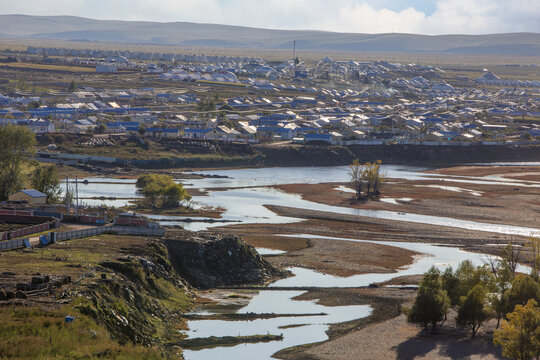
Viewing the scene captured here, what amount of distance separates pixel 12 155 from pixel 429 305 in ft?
104

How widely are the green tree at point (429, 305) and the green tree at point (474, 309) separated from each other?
0.70 m

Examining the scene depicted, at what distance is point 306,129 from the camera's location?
101062 millimetres

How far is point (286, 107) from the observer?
127750 millimetres

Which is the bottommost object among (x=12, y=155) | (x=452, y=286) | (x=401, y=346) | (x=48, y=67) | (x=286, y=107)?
(x=401, y=346)

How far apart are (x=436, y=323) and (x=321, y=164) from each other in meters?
60.2

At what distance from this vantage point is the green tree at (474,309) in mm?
29219

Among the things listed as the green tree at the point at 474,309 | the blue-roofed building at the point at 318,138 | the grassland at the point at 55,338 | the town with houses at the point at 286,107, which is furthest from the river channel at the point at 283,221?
the town with houses at the point at 286,107

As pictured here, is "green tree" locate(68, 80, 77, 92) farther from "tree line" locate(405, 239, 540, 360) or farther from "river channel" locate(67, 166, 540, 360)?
"tree line" locate(405, 239, 540, 360)

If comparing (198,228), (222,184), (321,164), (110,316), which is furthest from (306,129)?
(110,316)

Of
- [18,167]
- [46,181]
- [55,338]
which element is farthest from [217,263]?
[18,167]

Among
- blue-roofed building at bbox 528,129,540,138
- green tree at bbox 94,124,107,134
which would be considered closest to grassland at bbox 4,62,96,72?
green tree at bbox 94,124,107,134

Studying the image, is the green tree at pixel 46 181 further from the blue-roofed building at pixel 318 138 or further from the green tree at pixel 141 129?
the blue-roofed building at pixel 318 138

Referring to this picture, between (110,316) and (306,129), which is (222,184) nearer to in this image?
(306,129)

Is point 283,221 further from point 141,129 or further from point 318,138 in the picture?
point 318,138
